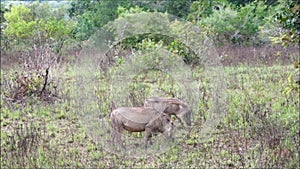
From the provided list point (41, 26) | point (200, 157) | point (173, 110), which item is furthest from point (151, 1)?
point (173, 110)

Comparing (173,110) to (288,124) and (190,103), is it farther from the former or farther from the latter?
(288,124)

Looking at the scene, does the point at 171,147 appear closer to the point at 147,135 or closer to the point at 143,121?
the point at 147,135

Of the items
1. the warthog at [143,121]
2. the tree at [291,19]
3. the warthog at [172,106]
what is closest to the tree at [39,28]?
the warthog at [143,121]

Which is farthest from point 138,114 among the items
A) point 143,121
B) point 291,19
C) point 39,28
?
point 39,28

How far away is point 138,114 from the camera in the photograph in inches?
78.0

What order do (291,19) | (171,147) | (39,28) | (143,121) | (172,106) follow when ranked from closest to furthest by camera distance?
1. (172,106)
2. (143,121)
3. (171,147)
4. (291,19)
5. (39,28)

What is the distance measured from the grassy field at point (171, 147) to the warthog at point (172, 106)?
0.75 ft

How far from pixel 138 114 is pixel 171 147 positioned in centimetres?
63

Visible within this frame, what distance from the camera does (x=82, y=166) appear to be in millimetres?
3553

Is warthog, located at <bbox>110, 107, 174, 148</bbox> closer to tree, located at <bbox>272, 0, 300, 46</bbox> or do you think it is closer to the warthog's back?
the warthog's back

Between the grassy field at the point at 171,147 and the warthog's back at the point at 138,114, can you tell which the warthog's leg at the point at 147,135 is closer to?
the warthog's back at the point at 138,114

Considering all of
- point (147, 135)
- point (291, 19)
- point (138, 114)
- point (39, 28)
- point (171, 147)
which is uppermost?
point (291, 19)

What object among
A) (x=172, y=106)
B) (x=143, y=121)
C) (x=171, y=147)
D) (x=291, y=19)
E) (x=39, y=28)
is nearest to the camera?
(x=172, y=106)

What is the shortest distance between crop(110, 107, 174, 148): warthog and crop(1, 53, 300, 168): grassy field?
0.33 feet
